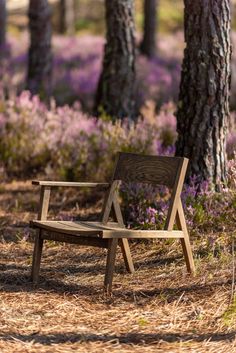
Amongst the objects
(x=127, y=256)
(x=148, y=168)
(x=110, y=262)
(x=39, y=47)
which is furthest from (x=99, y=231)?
(x=39, y=47)

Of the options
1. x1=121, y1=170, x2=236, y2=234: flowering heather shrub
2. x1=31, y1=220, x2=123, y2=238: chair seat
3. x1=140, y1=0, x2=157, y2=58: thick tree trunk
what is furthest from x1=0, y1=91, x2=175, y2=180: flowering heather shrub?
x1=140, y1=0, x2=157, y2=58: thick tree trunk

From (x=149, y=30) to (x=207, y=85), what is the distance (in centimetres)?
1284

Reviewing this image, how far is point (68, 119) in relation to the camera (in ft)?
33.1

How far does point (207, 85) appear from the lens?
726cm

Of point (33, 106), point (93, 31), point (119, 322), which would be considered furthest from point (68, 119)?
point (93, 31)

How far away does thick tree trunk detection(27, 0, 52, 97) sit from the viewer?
41.6 ft

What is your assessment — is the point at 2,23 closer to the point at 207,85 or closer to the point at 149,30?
the point at 149,30

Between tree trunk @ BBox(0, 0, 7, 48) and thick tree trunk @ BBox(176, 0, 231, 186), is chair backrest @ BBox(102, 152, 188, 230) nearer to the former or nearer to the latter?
thick tree trunk @ BBox(176, 0, 231, 186)

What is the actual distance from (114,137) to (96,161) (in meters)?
0.37

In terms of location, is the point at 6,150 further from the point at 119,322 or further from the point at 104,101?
the point at 119,322

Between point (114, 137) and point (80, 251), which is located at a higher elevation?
point (114, 137)

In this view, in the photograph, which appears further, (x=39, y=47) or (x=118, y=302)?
(x=39, y=47)

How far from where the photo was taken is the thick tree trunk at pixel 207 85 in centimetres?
721

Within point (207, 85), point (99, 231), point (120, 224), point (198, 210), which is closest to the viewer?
point (99, 231)
